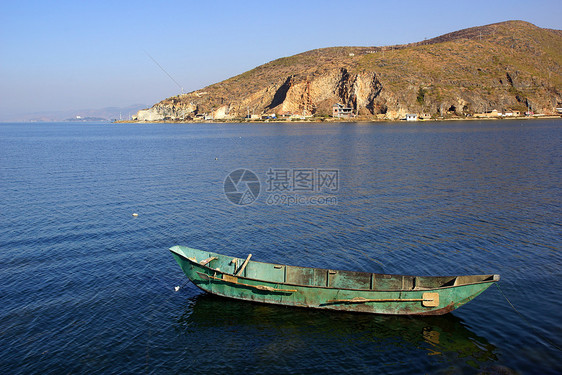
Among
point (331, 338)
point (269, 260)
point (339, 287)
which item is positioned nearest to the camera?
point (331, 338)

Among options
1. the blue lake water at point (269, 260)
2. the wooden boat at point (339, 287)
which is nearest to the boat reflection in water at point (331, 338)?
the blue lake water at point (269, 260)

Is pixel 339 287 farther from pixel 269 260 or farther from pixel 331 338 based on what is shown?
pixel 269 260

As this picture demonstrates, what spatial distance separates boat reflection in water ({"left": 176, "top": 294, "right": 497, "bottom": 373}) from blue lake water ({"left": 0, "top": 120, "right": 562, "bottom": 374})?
0.08 metres

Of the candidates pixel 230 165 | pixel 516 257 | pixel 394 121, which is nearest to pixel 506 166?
pixel 516 257

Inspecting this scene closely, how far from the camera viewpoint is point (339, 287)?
19656 mm

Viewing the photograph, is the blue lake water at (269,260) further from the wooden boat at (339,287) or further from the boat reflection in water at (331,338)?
the wooden boat at (339,287)

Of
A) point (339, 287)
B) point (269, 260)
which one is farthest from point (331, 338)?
point (269, 260)

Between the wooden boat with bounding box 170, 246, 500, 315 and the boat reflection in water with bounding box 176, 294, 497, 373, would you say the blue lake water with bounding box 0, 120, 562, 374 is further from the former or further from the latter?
the wooden boat with bounding box 170, 246, 500, 315

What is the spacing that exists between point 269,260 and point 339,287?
720 cm

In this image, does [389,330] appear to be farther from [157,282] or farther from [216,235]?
[216,235]

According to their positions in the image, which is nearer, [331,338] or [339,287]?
[331,338]

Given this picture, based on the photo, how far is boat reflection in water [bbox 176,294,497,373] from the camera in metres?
15.9

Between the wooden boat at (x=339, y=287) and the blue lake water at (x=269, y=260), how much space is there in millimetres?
651

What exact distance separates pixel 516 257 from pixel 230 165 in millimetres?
49948
